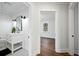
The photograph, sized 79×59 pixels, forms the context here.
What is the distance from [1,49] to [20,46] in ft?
1.20

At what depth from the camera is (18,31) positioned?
5.41ft

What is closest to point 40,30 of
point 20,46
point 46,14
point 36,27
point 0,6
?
point 36,27

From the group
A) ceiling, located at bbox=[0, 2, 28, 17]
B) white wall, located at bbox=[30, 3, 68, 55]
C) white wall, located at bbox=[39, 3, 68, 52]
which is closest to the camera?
ceiling, located at bbox=[0, 2, 28, 17]

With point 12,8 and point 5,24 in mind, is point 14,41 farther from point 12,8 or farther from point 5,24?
point 12,8

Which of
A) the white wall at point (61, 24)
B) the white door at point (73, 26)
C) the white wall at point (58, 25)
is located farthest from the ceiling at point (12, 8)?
the white door at point (73, 26)

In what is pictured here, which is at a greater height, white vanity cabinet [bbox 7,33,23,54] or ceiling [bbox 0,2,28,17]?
ceiling [bbox 0,2,28,17]

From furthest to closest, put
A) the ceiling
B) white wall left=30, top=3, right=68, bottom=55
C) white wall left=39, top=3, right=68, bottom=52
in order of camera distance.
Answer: white wall left=39, top=3, right=68, bottom=52, white wall left=30, top=3, right=68, bottom=55, the ceiling

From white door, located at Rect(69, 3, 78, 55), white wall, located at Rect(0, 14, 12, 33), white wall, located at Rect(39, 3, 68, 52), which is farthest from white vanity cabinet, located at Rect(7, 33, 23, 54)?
white door, located at Rect(69, 3, 78, 55)

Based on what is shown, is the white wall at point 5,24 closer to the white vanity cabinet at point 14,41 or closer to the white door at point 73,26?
the white vanity cabinet at point 14,41

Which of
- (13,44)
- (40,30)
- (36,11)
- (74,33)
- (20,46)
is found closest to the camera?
(13,44)

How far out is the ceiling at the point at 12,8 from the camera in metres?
1.50

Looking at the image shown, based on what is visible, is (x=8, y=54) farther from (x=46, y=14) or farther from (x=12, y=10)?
(x=46, y=14)

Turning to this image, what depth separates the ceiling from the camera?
1502mm

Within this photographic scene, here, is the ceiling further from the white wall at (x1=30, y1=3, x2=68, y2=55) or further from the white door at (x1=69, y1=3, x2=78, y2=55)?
the white door at (x1=69, y1=3, x2=78, y2=55)
